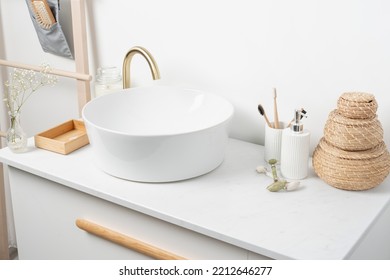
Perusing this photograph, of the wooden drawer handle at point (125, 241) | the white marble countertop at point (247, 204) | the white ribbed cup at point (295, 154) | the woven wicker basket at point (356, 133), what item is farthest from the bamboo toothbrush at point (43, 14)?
the woven wicker basket at point (356, 133)

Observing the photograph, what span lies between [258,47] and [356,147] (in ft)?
1.32

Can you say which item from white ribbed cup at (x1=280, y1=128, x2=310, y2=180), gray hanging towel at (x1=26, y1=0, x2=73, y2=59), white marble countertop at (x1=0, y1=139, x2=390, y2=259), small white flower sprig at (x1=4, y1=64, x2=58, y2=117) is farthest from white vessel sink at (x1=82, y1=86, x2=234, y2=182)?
gray hanging towel at (x1=26, y1=0, x2=73, y2=59)

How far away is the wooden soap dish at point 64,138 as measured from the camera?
1.43 metres

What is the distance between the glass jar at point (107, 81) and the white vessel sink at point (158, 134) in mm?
120

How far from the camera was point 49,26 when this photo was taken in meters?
1.79

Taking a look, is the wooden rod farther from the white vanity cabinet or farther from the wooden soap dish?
the white vanity cabinet

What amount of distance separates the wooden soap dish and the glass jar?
120 millimetres

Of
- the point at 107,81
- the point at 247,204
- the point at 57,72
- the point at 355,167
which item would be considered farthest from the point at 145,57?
the point at 355,167

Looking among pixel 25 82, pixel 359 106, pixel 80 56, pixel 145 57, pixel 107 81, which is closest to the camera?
pixel 359 106

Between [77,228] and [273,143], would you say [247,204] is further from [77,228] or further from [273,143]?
[77,228]

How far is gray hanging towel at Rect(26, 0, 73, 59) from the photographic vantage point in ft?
5.76

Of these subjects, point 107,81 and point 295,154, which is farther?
point 107,81

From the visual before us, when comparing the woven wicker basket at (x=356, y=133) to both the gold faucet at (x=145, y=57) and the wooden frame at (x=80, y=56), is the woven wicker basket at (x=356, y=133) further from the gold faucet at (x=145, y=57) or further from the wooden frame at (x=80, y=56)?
the wooden frame at (x=80, y=56)
